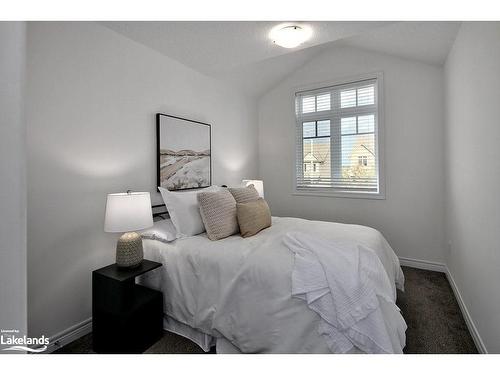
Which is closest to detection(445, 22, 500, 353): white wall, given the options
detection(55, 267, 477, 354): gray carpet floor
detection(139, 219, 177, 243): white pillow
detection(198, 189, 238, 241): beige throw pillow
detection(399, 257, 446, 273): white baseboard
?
detection(55, 267, 477, 354): gray carpet floor

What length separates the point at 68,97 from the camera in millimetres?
1878

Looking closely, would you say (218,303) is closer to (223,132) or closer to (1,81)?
(1,81)

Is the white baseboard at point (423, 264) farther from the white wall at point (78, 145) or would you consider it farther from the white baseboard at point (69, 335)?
the white baseboard at point (69, 335)

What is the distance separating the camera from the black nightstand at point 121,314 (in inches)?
65.2

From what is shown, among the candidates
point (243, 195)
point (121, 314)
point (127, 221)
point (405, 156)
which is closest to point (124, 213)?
point (127, 221)

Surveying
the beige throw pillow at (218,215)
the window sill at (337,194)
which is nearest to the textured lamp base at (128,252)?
the beige throw pillow at (218,215)

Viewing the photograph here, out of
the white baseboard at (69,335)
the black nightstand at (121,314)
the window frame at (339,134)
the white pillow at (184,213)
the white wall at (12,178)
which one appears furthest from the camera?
the window frame at (339,134)

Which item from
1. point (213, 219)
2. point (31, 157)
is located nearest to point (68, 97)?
point (31, 157)

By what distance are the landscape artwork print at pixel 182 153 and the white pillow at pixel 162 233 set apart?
1.79 feet

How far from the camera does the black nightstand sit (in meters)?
1.66

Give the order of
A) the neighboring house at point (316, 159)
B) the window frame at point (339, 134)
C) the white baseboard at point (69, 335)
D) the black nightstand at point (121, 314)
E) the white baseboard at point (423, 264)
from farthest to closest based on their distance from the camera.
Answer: the neighboring house at point (316, 159) < the window frame at point (339, 134) < the white baseboard at point (423, 264) < the white baseboard at point (69, 335) < the black nightstand at point (121, 314)

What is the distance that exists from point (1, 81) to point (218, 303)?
5.09ft

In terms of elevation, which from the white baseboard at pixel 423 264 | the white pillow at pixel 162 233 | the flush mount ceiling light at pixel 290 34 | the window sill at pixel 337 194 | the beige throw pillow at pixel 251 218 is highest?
the flush mount ceiling light at pixel 290 34

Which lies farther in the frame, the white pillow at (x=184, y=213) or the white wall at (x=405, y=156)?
the white wall at (x=405, y=156)
